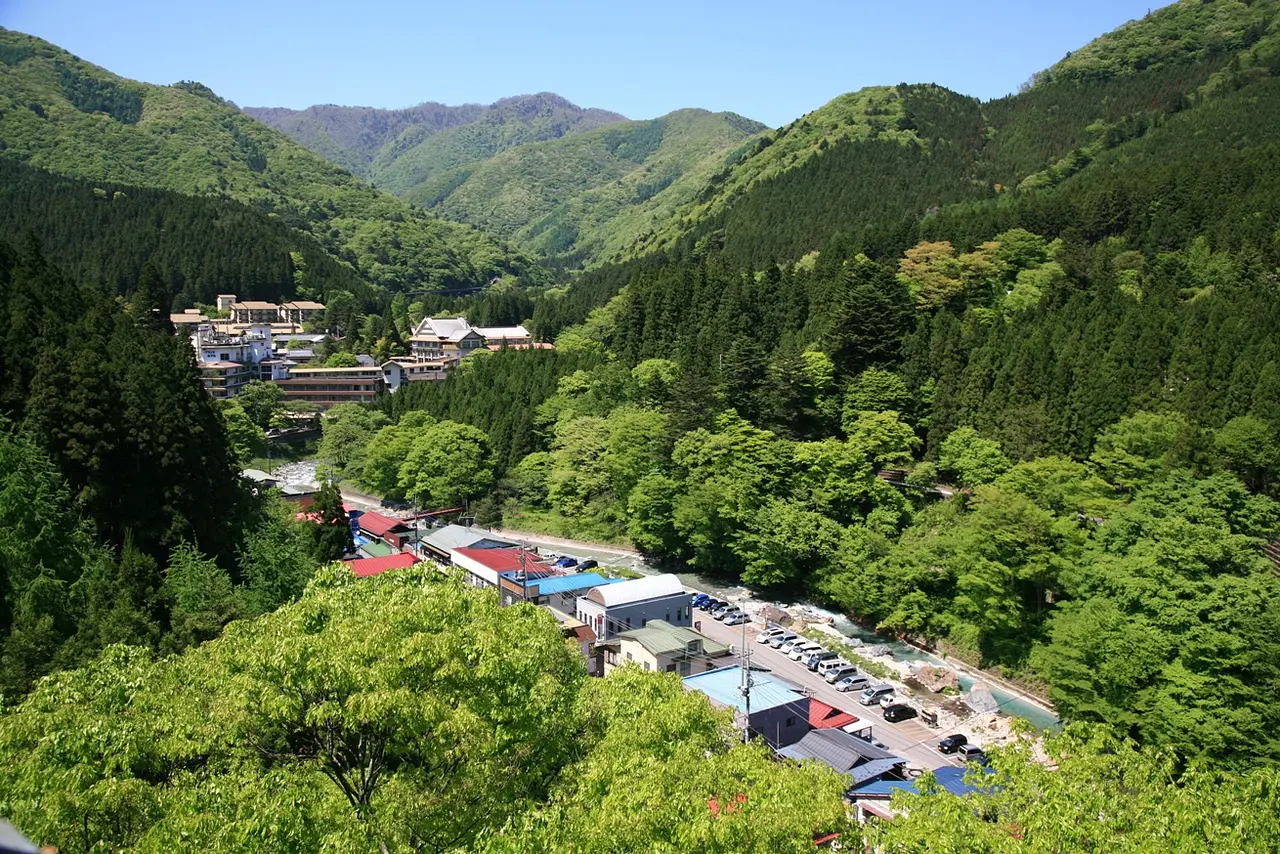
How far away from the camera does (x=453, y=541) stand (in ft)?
115

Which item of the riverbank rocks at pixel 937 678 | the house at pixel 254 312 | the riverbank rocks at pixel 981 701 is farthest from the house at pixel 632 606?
the house at pixel 254 312

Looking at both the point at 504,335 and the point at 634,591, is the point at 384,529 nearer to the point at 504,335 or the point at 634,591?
the point at 634,591

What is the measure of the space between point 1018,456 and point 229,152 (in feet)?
463

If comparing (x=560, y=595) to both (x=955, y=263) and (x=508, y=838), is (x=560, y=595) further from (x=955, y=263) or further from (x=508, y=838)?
(x=955, y=263)

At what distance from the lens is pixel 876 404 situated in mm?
34125

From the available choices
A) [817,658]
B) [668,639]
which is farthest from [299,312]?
[817,658]

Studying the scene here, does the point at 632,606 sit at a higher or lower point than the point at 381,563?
higher

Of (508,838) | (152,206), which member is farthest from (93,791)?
(152,206)

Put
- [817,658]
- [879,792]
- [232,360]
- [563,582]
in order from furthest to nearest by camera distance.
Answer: [232,360]
[563,582]
[817,658]
[879,792]

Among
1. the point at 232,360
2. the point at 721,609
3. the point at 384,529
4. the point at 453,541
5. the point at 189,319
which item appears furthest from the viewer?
the point at 189,319

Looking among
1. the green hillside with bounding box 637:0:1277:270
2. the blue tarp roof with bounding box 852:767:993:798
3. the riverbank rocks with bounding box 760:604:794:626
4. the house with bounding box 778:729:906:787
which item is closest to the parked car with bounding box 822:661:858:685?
the house with bounding box 778:729:906:787

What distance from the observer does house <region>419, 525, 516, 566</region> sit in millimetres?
34344

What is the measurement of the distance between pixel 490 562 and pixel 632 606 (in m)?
7.25

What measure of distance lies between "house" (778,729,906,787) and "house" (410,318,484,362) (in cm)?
4965
